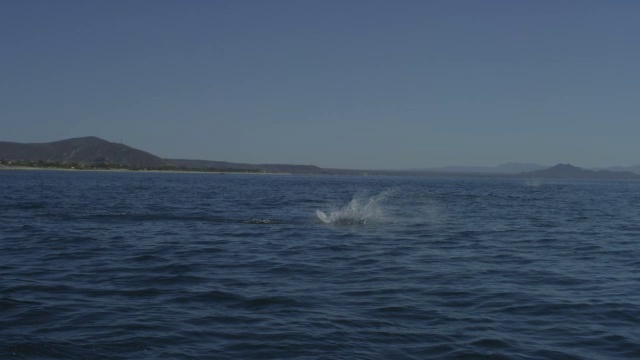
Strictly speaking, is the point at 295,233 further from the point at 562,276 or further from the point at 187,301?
the point at 187,301

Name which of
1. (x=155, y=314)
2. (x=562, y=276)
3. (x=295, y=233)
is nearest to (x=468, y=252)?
(x=562, y=276)

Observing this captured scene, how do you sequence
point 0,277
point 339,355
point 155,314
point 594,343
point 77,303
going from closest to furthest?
point 339,355 → point 594,343 → point 155,314 → point 77,303 → point 0,277

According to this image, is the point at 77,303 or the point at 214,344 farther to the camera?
the point at 77,303

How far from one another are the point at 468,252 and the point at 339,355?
14.2 metres

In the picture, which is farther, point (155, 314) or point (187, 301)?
point (187, 301)

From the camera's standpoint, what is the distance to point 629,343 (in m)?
12.5

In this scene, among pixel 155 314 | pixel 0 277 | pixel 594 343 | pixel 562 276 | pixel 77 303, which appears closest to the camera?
pixel 594 343

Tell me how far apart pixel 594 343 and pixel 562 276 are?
7271mm

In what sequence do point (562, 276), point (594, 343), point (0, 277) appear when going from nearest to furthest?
1. point (594, 343)
2. point (0, 277)
3. point (562, 276)

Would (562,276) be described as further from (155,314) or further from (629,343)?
(155,314)

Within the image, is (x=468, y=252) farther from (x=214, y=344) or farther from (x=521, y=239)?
(x=214, y=344)

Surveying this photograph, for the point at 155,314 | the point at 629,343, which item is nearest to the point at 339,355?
the point at 155,314

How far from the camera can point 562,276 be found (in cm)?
1945

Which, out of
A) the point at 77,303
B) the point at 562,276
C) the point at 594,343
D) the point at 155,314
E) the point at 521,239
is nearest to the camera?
the point at 594,343
